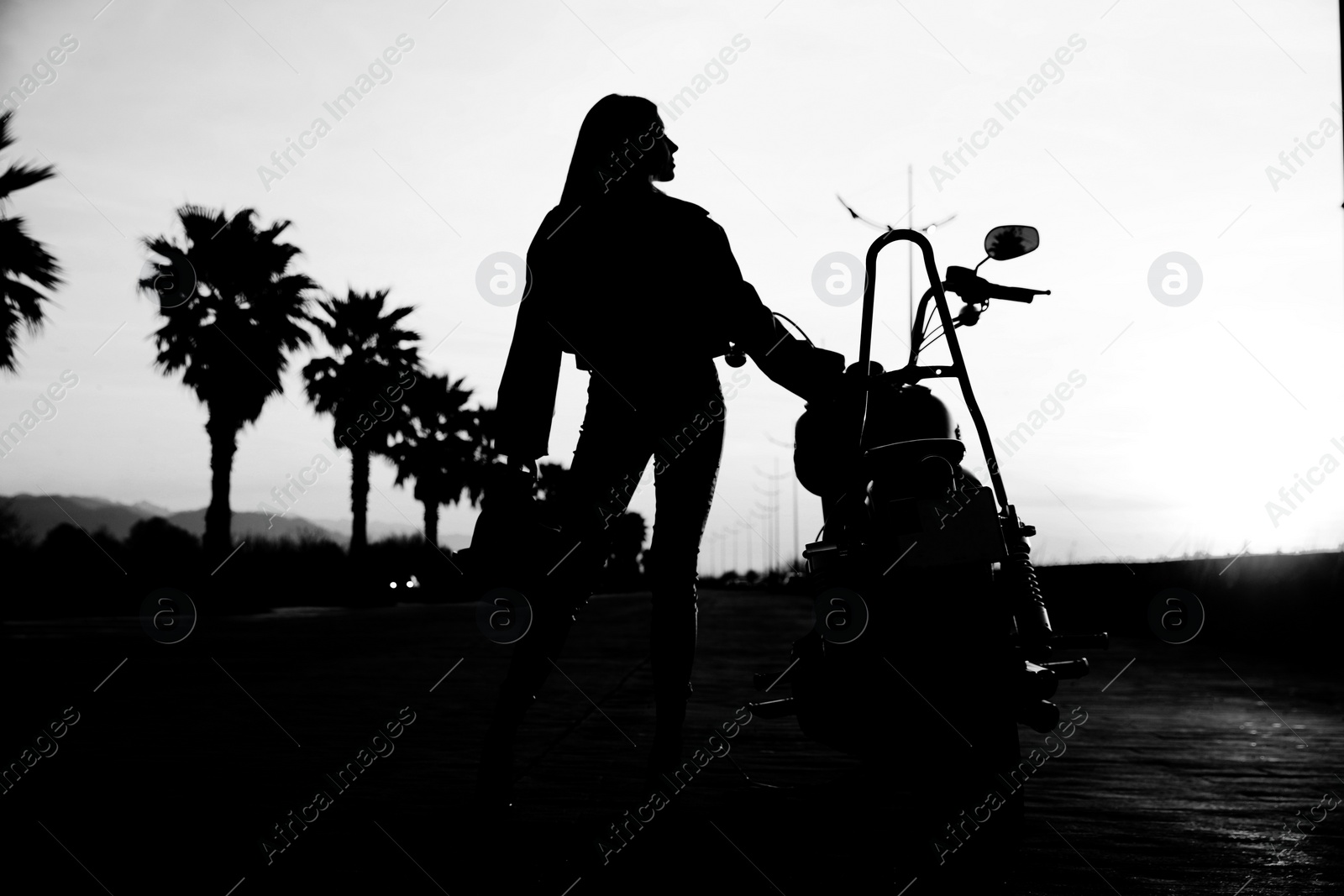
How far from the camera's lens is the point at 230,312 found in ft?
88.3

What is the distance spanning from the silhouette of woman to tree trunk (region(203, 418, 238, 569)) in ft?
90.5

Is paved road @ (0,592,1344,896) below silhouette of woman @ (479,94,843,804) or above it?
below

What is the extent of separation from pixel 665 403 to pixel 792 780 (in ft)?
5.39

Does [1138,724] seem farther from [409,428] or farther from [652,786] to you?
[409,428]

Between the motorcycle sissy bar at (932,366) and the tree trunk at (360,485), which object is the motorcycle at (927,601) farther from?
the tree trunk at (360,485)

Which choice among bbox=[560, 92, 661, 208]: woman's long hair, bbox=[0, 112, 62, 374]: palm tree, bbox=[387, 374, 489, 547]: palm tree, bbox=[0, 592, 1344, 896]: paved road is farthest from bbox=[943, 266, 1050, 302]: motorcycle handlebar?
bbox=[387, 374, 489, 547]: palm tree

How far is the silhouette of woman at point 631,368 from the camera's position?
2961 millimetres

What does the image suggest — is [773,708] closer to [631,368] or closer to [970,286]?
[631,368]

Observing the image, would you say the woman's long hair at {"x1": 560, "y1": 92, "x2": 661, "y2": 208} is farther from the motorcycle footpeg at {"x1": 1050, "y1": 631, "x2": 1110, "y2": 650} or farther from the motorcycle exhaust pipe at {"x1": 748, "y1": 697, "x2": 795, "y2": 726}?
the motorcycle footpeg at {"x1": 1050, "y1": 631, "x2": 1110, "y2": 650}

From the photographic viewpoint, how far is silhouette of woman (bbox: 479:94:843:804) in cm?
296

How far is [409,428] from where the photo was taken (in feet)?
136

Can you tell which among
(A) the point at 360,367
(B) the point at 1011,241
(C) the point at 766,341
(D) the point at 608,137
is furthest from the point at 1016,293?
(A) the point at 360,367

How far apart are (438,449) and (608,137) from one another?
41.8 metres

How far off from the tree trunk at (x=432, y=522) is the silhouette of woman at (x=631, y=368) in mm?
42468
